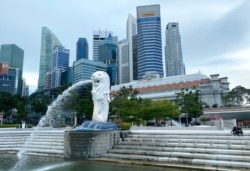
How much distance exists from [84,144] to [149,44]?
119 meters

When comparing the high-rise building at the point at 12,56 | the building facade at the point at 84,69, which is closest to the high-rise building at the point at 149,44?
the building facade at the point at 84,69

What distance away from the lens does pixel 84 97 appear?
51938 mm

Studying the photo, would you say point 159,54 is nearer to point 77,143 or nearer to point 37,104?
point 37,104

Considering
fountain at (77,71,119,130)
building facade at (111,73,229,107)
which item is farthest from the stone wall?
building facade at (111,73,229,107)

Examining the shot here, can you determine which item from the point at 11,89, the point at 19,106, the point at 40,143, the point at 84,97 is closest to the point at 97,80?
the point at 40,143

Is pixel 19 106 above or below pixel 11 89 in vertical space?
below

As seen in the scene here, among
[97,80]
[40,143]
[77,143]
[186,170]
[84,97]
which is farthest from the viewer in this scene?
[84,97]

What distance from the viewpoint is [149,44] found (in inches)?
5236

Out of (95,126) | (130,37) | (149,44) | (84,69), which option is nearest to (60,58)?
(130,37)

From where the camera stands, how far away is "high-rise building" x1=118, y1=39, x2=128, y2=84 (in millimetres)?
163825

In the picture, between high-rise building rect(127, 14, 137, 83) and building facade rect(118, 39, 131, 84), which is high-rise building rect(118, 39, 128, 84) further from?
high-rise building rect(127, 14, 137, 83)

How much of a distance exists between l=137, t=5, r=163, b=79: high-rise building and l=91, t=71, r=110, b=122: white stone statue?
356 feet

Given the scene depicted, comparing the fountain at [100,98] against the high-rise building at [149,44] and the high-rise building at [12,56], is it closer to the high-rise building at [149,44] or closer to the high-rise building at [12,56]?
the high-rise building at [149,44]

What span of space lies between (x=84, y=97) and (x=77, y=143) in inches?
1343
